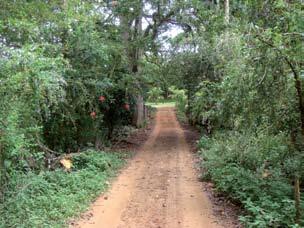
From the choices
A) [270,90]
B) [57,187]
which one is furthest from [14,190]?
[270,90]

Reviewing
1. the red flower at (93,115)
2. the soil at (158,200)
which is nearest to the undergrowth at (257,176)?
the soil at (158,200)

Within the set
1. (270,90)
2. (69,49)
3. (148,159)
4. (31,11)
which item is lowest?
(148,159)

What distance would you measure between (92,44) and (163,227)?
7104 millimetres

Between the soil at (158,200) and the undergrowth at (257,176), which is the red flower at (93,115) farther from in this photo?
the undergrowth at (257,176)

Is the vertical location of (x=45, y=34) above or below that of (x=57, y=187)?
above

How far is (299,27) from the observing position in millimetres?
6941

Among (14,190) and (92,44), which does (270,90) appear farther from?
(92,44)

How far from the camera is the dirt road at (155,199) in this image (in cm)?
739

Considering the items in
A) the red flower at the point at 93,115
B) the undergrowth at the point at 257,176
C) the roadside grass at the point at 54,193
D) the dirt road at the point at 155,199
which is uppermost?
the red flower at the point at 93,115

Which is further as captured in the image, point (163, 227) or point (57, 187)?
point (57, 187)

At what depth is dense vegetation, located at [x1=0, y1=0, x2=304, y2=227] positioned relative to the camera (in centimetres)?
700

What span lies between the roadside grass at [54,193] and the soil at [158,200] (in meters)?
0.31

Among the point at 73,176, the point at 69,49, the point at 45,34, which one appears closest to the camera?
the point at 73,176

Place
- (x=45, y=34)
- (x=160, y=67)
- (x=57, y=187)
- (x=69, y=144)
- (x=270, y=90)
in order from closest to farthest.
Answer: (x=270, y=90), (x=57, y=187), (x=45, y=34), (x=69, y=144), (x=160, y=67)
